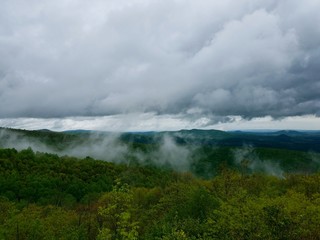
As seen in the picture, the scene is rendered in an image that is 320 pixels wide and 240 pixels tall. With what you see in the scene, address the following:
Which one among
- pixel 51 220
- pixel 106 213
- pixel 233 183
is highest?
pixel 106 213

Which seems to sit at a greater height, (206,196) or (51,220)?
(206,196)

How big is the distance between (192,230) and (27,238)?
136 ft

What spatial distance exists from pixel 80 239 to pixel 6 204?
49.3 meters

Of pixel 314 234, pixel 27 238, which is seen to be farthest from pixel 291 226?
pixel 27 238

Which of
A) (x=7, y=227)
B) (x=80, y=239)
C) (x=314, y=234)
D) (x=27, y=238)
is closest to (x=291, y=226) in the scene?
(x=314, y=234)

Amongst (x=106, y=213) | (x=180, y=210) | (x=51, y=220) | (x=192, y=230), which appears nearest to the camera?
(x=106, y=213)

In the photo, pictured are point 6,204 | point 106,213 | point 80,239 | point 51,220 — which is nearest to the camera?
point 106,213

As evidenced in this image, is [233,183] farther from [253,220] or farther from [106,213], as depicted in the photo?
[106,213]

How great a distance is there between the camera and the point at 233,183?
115m

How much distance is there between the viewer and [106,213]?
115 feet

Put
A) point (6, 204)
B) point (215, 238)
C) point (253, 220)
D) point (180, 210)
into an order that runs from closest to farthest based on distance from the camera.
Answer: point (253, 220) → point (215, 238) → point (180, 210) → point (6, 204)

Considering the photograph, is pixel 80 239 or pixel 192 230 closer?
pixel 192 230

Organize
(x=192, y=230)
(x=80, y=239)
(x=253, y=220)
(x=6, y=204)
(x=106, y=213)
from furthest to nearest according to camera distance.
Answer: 1. (x=6, y=204)
2. (x=80, y=239)
3. (x=192, y=230)
4. (x=253, y=220)
5. (x=106, y=213)

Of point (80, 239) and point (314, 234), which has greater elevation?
point (314, 234)
